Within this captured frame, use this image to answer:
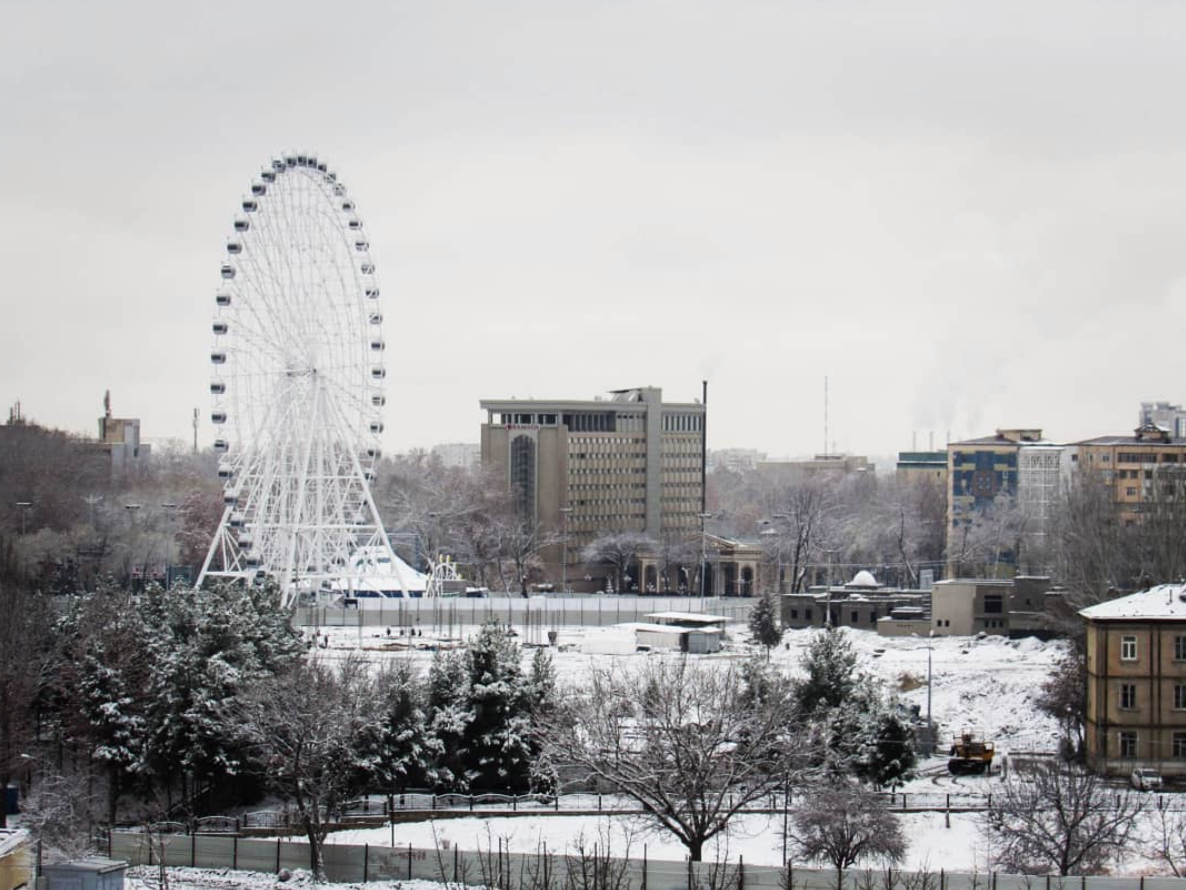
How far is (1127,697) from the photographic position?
46938mm

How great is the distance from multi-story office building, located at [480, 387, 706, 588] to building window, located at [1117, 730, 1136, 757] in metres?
83.5

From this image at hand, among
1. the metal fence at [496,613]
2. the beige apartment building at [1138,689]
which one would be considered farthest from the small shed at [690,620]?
the beige apartment building at [1138,689]

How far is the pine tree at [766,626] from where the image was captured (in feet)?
226

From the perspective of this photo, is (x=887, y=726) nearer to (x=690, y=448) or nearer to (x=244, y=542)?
(x=244, y=542)

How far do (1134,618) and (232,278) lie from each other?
132ft

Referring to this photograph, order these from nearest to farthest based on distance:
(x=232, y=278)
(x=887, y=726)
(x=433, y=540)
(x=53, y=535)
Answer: (x=887, y=726) → (x=232, y=278) → (x=53, y=535) → (x=433, y=540)

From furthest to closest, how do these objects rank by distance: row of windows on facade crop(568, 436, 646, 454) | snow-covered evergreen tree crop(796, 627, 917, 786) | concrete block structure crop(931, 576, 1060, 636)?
row of windows on facade crop(568, 436, 646, 454) < concrete block structure crop(931, 576, 1060, 636) < snow-covered evergreen tree crop(796, 627, 917, 786)

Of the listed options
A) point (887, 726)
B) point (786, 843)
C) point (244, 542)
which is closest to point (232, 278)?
point (244, 542)

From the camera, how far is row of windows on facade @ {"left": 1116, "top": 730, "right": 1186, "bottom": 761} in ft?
153

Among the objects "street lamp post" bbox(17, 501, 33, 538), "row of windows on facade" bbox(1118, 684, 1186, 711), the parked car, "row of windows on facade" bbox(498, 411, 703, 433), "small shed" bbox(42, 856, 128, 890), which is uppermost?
"row of windows on facade" bbox(498, 411, 703, 433)

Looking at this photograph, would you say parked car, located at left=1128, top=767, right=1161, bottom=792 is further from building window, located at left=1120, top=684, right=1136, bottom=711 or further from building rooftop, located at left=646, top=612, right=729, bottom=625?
building rooftop, located at left=646, top=612, right=729, bottom=625

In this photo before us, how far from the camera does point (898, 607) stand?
265ft

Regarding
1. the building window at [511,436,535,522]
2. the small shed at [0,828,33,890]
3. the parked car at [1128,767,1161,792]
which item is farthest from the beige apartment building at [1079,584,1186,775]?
the building window at [511,436,535,522]

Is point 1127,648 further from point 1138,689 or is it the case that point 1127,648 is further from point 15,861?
point 15,861
